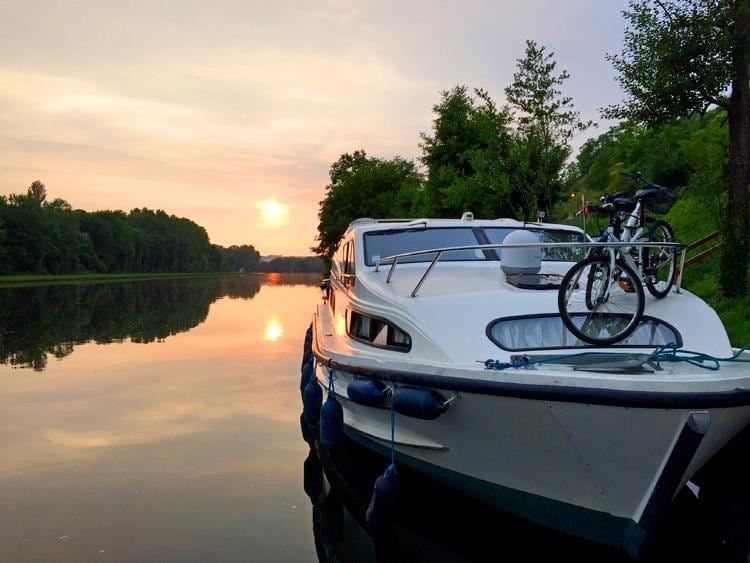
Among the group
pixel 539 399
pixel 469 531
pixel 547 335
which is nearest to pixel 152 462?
pixel 469 531

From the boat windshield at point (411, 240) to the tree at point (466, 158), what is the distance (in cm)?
1242

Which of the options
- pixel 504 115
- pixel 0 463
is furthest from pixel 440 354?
pixel 504 115

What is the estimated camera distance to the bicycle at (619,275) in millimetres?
4828

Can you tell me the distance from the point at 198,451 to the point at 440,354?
11.6ft

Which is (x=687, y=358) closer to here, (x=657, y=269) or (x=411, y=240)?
(x=657, y=269)

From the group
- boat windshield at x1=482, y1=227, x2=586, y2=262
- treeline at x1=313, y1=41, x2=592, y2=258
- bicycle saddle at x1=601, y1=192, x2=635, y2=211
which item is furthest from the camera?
treeline at x1=313, y1=41, x2=592, y2=258

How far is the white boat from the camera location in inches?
158

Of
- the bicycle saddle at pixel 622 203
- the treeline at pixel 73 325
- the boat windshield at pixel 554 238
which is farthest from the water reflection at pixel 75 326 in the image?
the bicycle saddle at pixel 622 203

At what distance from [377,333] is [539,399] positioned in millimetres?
2179

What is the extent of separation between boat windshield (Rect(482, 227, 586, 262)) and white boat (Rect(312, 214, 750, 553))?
1.36 m

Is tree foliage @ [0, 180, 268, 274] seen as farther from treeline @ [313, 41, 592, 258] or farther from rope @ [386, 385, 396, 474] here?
rope @ [386, 385, 396, 474]

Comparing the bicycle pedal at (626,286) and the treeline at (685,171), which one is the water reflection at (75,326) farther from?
the treeline at (685,171)

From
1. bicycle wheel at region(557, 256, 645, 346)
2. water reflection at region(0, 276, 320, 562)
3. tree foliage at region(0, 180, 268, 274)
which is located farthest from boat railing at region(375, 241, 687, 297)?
tree foliage at region(0, 180, 268, 274)

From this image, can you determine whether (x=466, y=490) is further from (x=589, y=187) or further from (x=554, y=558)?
(x=589, y=187)
